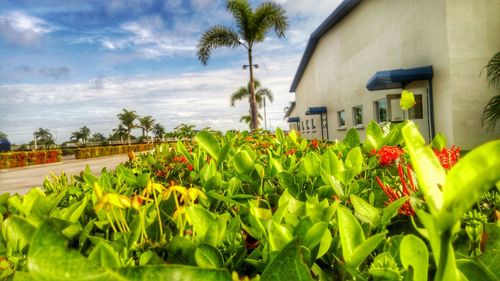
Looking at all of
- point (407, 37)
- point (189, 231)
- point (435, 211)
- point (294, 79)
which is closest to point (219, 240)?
point (189, 231)

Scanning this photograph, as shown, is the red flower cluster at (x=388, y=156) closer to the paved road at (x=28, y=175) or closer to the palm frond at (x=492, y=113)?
the paved road at (x=28, y=175)

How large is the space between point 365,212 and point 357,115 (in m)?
20.5

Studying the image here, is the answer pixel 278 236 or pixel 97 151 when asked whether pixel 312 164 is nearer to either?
pixel 278 236

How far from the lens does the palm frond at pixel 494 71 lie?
11.5 meters

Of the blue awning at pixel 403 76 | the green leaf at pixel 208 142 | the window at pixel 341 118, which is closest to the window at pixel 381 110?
the blue awning at pixel 403 76

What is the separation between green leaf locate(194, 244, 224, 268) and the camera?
0.66 m

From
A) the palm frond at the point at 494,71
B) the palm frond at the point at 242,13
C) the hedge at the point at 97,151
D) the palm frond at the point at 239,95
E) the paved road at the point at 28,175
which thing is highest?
the palm frond at the point at 242,13

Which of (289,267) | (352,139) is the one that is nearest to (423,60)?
(352,139)

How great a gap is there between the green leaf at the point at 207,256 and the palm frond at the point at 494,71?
13565 mm

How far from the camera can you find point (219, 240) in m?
0.74

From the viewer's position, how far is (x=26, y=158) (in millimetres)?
28391

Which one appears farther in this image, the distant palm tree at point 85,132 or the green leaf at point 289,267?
the distant palm tree at point 85,132

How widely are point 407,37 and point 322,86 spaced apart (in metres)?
11.6

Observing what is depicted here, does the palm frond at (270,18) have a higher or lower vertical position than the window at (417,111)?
higher
